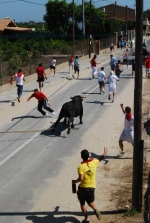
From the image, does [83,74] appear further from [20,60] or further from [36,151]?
[36,151]

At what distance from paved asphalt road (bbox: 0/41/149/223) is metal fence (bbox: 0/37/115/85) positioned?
27.3ft

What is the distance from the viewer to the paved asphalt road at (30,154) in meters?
10.2

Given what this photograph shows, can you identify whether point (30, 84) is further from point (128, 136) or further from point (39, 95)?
point (128, 136)

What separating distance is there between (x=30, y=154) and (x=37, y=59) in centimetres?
2549

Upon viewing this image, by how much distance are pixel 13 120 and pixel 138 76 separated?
10244mm

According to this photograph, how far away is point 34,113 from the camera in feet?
65.9

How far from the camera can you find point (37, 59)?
38.5m

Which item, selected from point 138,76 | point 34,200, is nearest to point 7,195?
point 34,200

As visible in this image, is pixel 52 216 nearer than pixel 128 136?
Yes

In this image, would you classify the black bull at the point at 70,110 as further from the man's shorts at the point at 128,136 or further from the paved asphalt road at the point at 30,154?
the man's shorts at the point at 128,136

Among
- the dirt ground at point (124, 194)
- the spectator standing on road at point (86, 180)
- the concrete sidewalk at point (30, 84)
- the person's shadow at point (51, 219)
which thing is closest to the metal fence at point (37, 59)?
the concrete sidewalk at point (30, 84)

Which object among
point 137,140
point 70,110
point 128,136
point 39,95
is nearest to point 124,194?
point 137,140

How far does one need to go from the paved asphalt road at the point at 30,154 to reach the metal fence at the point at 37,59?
8.32 m

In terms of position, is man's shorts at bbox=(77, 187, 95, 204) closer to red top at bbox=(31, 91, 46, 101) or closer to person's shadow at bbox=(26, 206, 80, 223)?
person's shadow at bbox=(26, 206, 80, 223)
